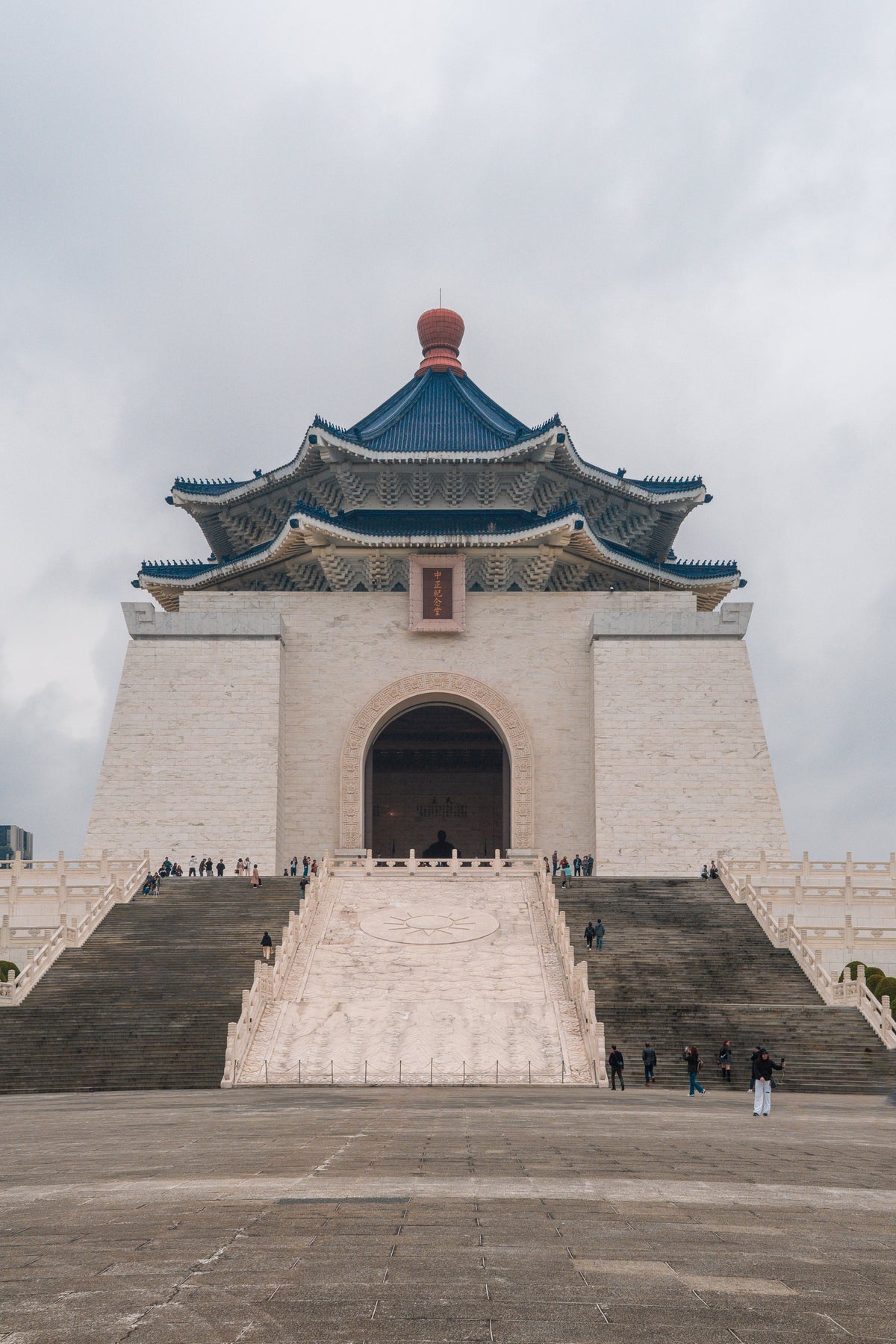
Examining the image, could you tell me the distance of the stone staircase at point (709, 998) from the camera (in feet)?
65.5

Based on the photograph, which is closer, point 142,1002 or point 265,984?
point 142,1002

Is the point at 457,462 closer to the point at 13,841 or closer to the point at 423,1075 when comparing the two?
the point at 423,1075

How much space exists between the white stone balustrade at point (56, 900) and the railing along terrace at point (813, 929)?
1441 cm

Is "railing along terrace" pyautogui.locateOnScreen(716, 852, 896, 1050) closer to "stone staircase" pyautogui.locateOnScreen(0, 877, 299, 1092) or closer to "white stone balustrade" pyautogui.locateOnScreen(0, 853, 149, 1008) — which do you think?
"stone staircase" pyautogui.locateOnScreen(0, 877, 299, 1092)

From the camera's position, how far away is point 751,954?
25.1 metres

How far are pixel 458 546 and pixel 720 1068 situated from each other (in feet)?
72.2

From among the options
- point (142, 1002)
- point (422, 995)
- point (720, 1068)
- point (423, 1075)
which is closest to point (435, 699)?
point (422, 995)

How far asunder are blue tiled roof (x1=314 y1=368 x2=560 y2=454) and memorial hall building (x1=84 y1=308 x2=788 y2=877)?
155 mm

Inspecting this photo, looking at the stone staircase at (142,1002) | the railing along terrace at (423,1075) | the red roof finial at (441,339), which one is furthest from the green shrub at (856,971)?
the red roof finial at (441,339)

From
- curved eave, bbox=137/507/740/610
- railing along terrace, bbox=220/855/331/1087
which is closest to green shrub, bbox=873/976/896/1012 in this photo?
railing along terrace, bbox=220/855/331/1087

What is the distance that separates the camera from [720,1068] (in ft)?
65.1

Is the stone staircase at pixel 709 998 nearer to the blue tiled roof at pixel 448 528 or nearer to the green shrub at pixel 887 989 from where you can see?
the green shrub at pixel 887 989

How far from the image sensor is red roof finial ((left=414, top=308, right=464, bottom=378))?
47844mm

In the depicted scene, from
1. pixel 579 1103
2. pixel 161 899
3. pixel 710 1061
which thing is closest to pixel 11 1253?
pixel 579 1103
